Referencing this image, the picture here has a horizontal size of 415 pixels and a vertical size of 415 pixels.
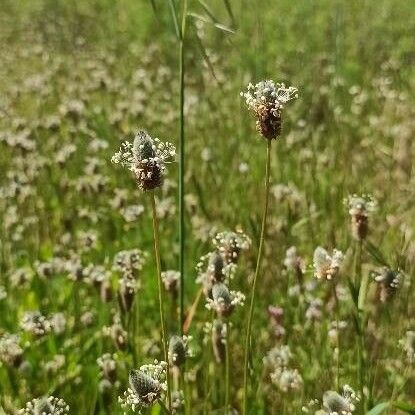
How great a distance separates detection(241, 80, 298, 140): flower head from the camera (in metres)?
1.29

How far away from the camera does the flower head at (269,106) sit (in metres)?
1.29

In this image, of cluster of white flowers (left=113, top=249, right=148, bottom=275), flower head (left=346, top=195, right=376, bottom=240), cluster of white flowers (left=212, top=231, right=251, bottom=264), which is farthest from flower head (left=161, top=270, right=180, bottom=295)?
flower head (left=346, top=195, right=376, bottom=240)

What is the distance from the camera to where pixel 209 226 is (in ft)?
9.68

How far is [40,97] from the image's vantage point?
15.8 ft

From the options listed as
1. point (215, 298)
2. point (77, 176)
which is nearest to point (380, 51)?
point (77, 176)

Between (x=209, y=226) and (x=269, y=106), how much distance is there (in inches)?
65.5

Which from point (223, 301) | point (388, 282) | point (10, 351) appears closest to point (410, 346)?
point (388, 282)

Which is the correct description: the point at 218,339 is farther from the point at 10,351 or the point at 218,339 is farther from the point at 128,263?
the point at 10,351

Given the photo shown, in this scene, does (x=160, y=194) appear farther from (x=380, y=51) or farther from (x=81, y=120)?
(x=380, y=51)

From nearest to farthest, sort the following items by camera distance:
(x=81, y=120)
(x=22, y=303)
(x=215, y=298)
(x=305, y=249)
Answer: (x=215, y=298), (x=22, y=303), (x=305, y=249), (x=81, y=120)

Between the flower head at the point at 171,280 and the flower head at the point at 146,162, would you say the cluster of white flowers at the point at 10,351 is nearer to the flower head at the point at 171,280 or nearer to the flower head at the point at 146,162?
the flower head at the point at 171,280

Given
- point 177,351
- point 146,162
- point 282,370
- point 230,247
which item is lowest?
point 282,370

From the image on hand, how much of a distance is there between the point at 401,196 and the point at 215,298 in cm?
194

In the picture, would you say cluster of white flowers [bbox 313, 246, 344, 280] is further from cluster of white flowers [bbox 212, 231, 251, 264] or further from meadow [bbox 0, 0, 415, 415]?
cluster of white flowers [bbox 212, 231, 251, 264]
